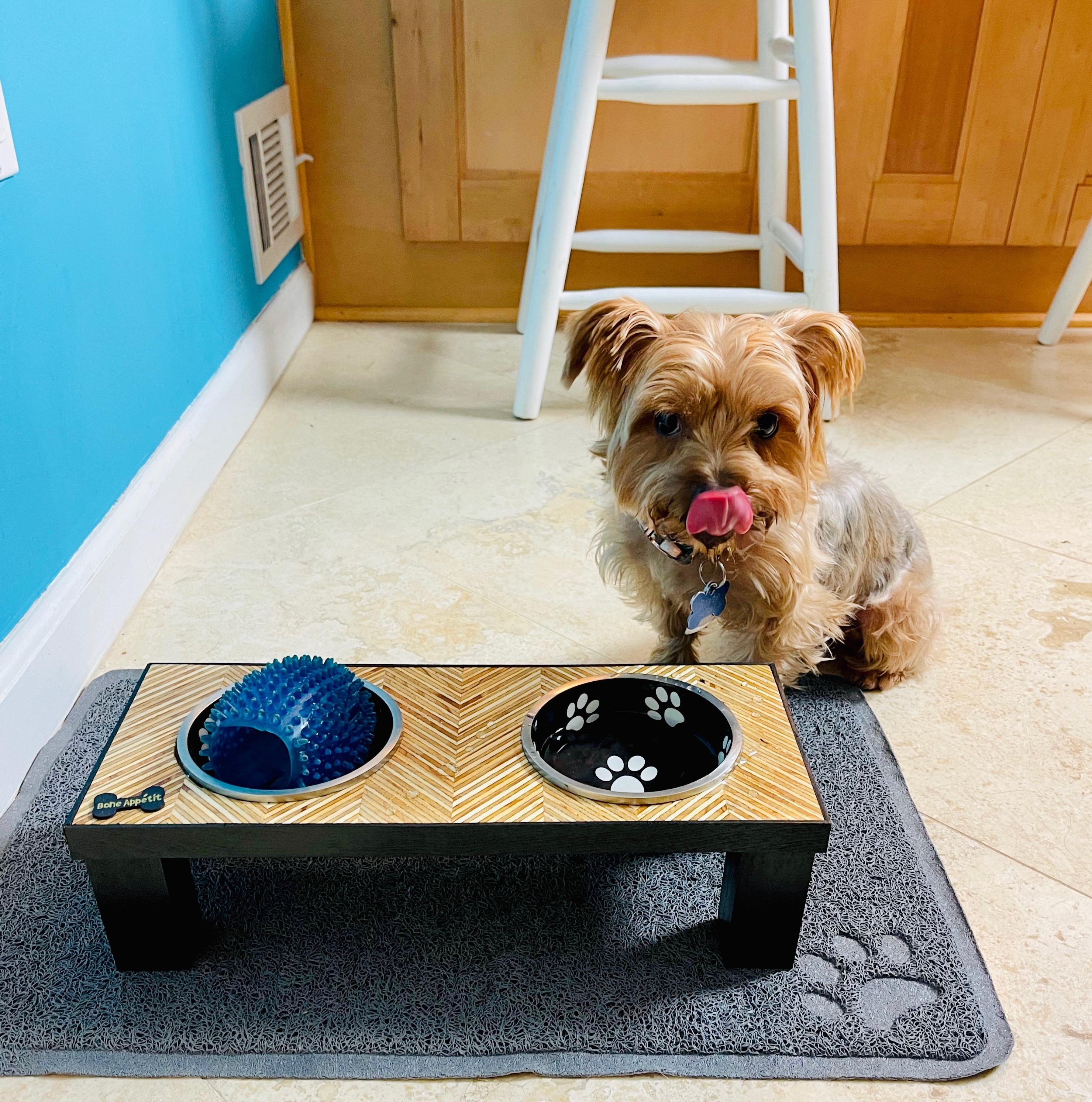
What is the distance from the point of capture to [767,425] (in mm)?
1193

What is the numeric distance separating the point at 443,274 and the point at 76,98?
4.79 feet

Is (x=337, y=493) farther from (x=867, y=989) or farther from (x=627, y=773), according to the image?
(x=867, y=989)

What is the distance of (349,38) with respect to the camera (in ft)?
8.75

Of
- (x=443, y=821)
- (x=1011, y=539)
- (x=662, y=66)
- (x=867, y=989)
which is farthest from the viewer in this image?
(x=662, y=66)

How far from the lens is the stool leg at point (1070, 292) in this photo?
266cm

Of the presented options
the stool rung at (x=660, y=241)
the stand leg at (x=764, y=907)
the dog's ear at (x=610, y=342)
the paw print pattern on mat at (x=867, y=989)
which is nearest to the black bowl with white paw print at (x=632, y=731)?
the stand leg at (x=764, y=907)

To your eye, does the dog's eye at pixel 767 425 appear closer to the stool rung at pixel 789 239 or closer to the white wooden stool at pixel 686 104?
the white wooden stool at pixel 686 104

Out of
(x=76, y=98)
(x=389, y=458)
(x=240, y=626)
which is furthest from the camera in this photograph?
(x=389, y=458)

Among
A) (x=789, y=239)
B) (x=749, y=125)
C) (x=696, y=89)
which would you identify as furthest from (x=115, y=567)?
(x=749, y=125)

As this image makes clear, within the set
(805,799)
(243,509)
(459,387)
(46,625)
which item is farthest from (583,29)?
(805,799)

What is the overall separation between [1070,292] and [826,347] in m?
1.88

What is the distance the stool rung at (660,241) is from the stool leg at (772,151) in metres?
0.07

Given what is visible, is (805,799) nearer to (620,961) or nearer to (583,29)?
(620,961)

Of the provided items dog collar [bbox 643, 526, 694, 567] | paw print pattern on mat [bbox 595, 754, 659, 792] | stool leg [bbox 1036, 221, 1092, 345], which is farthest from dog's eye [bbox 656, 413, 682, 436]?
stool leg [bbox 1036, 221, 1092, 345]
